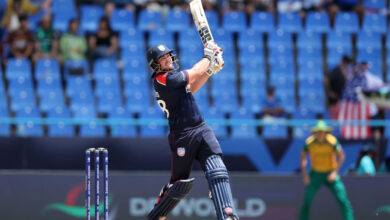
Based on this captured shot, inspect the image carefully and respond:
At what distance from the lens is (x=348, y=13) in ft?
61.0

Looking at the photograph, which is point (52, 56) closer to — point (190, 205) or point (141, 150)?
point (141, 150)

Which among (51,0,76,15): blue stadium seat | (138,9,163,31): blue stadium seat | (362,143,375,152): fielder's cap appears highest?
(51,0,76,15): blue stadium seat

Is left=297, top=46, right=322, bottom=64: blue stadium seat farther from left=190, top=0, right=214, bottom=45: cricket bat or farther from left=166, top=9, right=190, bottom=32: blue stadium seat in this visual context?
left=190, top=0, right=214, bottom=45: cricket bat

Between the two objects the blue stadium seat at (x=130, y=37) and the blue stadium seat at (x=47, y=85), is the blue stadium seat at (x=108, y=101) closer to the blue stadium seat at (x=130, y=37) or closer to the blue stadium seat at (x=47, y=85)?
the blue stadium seat at (x=47, y=85)

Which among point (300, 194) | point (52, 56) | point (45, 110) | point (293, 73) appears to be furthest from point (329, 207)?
point (52, 56)

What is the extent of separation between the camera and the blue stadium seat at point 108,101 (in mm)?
15539

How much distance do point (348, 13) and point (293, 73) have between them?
2.77 meters

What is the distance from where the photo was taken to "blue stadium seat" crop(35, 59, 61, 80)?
1631 cm

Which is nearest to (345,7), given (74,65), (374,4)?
(374,4)

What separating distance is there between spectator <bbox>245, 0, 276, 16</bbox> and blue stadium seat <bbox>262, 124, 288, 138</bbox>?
481cm

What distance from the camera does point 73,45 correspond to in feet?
54.7

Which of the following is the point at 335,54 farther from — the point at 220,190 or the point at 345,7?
the point at 220,190

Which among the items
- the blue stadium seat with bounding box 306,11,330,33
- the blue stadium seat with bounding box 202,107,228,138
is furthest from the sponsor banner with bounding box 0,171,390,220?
the blue stadium seat with bounding box 306,11,330,33

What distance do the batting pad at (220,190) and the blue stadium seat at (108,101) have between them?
25.5 ft
